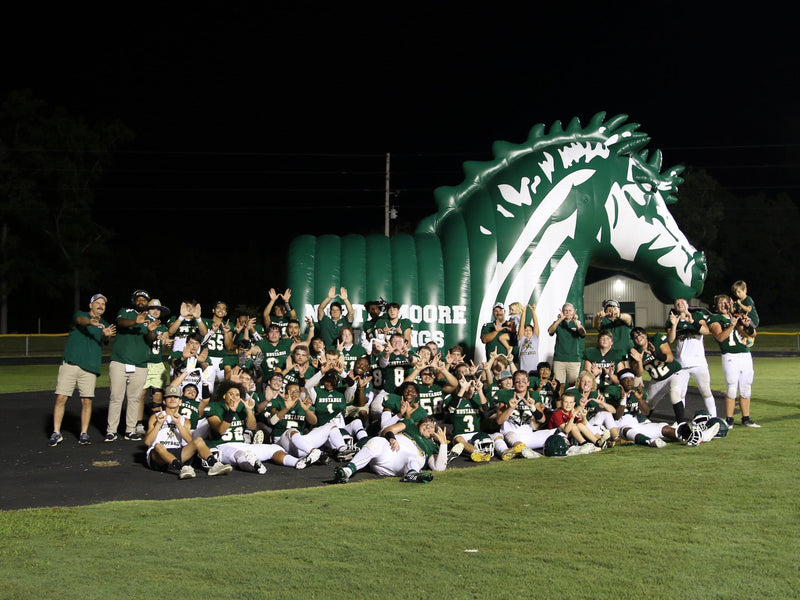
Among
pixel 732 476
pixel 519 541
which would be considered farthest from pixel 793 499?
pixel 519 541

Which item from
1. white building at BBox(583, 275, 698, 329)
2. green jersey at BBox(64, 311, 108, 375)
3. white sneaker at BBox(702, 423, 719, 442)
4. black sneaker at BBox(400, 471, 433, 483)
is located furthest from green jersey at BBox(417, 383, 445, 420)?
white building at BBox(583, 275, 698, 329)

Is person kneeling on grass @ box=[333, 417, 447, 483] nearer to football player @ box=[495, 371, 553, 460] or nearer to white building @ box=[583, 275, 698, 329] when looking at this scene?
football player @ box=[495, 371, 553, 460]

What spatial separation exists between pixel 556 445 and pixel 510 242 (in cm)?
360

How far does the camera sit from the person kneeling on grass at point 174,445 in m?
7.15

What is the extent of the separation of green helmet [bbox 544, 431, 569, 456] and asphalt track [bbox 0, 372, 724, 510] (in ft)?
2.59

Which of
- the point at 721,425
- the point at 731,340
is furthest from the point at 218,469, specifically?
the point at 731,340

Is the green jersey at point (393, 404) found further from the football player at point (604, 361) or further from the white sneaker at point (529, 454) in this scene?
the football player at point (604, 361)

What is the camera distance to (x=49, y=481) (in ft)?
22.7

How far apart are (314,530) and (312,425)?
318 centimetres

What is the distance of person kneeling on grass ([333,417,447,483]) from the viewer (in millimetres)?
6797

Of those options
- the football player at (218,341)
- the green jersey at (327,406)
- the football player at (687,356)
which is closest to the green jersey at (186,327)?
the football player at (218,341)

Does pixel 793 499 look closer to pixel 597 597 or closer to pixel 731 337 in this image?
pixel 597 597

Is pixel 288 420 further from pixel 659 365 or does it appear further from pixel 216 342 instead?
pixel 659 365

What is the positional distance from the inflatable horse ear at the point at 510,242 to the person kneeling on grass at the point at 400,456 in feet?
10.7
